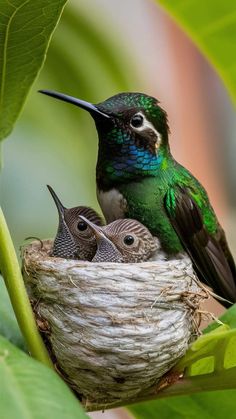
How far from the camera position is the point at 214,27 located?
6.77 ft

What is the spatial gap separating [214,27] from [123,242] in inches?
23.9

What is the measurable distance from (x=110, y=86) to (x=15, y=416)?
7.45 feet

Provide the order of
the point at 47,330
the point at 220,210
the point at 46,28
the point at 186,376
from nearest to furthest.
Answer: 1. the point at 46,28
2. the point at 186,376
3. the point at 47,330
4. the point at 220,210

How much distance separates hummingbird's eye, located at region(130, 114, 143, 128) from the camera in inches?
93.2

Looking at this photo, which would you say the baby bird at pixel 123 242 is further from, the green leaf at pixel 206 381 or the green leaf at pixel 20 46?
the green leaf at pixel 20 46

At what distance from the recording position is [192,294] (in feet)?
6.11

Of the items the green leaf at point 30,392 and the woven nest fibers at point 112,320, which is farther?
the woven nest fibers at point 112,320

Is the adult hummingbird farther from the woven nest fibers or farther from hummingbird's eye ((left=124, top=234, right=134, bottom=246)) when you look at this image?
the woven nest fibers

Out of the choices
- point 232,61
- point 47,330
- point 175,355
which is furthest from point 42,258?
point 232,61

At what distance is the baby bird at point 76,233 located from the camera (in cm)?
231

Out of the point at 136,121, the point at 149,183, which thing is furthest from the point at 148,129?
the point at 149,183

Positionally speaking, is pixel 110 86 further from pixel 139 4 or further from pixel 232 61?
pixel 139 4

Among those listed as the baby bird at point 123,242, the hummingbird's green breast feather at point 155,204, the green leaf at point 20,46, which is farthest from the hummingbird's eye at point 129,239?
the green leaf at point 20,46

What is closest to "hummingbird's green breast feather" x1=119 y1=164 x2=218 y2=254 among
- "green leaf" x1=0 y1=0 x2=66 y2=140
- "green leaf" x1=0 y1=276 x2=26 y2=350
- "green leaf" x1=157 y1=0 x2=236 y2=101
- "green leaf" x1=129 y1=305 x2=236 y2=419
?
"green leaf" x1=157 y1=0 x2=236 y2=101
